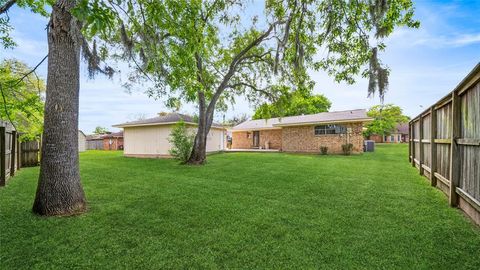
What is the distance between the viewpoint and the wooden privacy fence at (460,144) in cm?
324

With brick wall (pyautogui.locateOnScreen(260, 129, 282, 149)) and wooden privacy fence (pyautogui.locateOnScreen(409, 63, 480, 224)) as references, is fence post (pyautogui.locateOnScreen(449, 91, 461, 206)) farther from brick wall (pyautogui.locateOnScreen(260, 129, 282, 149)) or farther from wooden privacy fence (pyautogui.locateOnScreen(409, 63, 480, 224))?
brick wall (pyautogui.locateOnScreen(260, 129, 282, 149))

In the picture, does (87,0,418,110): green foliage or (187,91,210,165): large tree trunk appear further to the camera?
(187,91,210,165): large tree trunk

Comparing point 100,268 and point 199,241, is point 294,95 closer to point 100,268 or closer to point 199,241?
point 199,241

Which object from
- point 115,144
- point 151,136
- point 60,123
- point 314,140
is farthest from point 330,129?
point 115,144

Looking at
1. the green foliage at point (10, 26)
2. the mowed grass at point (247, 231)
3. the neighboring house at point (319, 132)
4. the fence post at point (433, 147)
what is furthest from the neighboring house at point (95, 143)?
the fence post at point (433, 147)

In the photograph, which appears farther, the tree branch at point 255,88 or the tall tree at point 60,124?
the tree branch at point 255,88

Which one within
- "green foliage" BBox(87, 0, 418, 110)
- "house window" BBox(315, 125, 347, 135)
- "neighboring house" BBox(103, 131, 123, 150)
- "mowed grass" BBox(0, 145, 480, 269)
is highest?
"green foliage" BBox(87, 0, 418, 110)

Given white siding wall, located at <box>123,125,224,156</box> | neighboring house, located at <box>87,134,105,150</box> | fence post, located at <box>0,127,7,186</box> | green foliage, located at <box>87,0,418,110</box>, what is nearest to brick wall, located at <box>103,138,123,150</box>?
neighboring house, located at <box>87,134,105,150</box>

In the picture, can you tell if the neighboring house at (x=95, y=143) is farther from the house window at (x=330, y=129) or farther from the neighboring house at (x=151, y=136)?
the house window at (x=330, y=129)

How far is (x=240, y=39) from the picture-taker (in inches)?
459

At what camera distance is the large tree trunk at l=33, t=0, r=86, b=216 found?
3.80 meters

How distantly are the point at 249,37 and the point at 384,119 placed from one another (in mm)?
29412

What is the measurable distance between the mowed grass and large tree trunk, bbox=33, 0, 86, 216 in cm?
32

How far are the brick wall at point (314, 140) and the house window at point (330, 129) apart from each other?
22 centimetres
